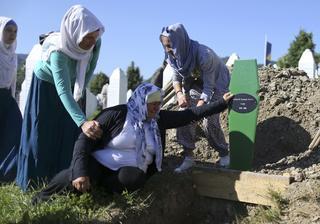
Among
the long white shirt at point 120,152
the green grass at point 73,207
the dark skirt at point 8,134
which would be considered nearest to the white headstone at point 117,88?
the dark skirt at point 8,134

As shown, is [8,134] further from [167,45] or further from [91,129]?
[167,45]

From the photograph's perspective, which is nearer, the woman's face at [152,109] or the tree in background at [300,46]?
the woman's face at [152,109]

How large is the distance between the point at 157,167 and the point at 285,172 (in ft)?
3.78

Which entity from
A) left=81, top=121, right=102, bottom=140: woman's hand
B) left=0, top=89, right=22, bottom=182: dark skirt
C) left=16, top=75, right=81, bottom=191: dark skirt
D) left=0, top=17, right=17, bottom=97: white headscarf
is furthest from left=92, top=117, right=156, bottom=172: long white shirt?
left=0, top=17, right=17, bottom=97: white headscarf

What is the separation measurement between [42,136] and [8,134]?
1.05 m

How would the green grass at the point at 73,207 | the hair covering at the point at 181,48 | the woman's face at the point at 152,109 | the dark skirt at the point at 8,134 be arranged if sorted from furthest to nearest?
1. the dark skirt at the point at 8,134
2. the hair covering at the point at 181,48
3. the woman's face at the point at 152,109
4. the green grass at the point at 73,207

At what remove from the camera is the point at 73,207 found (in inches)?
139

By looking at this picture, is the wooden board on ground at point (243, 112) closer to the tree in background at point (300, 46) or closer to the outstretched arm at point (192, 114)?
the outstretched arm at point (192, 114)

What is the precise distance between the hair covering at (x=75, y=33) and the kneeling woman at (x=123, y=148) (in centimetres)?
45

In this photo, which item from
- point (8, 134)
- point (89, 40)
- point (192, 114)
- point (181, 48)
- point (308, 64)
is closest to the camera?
point (89, 40)

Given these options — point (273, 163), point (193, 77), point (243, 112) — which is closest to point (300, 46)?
point (273, 163)

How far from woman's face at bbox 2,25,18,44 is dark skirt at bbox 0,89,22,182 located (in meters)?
0.55

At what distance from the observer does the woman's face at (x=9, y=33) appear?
5121 mm

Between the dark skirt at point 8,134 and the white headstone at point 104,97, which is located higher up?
the dark skirt at point 8,134
